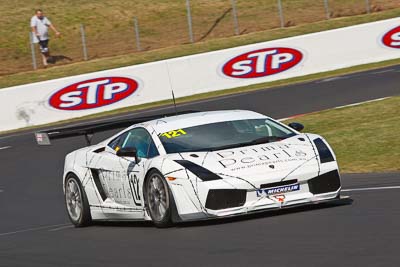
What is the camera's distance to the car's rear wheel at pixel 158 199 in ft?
33.4

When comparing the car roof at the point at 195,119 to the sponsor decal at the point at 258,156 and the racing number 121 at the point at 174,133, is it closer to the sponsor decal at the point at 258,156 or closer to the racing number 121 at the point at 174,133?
the racing number 121 at the point at 174,133

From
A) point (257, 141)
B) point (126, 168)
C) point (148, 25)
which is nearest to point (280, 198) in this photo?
point (257, 141)

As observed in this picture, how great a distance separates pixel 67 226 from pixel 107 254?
365 centimetres

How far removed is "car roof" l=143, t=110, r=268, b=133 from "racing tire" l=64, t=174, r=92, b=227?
1232 mm

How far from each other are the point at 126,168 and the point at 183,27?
3094cm

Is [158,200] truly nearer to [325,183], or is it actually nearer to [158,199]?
[158,199]

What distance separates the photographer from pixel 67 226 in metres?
12.6

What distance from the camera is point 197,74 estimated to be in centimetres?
3156

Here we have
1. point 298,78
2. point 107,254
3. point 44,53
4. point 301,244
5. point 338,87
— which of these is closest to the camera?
point 301,244

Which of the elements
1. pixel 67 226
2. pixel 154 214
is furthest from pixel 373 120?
pixel 154 214

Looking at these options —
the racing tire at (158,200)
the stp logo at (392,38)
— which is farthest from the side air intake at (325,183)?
the stp logo at (392,38)

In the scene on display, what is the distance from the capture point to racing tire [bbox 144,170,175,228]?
1018 cm

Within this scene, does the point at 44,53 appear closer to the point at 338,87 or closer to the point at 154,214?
the point at 338,87

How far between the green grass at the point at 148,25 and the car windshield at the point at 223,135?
23521 mm
